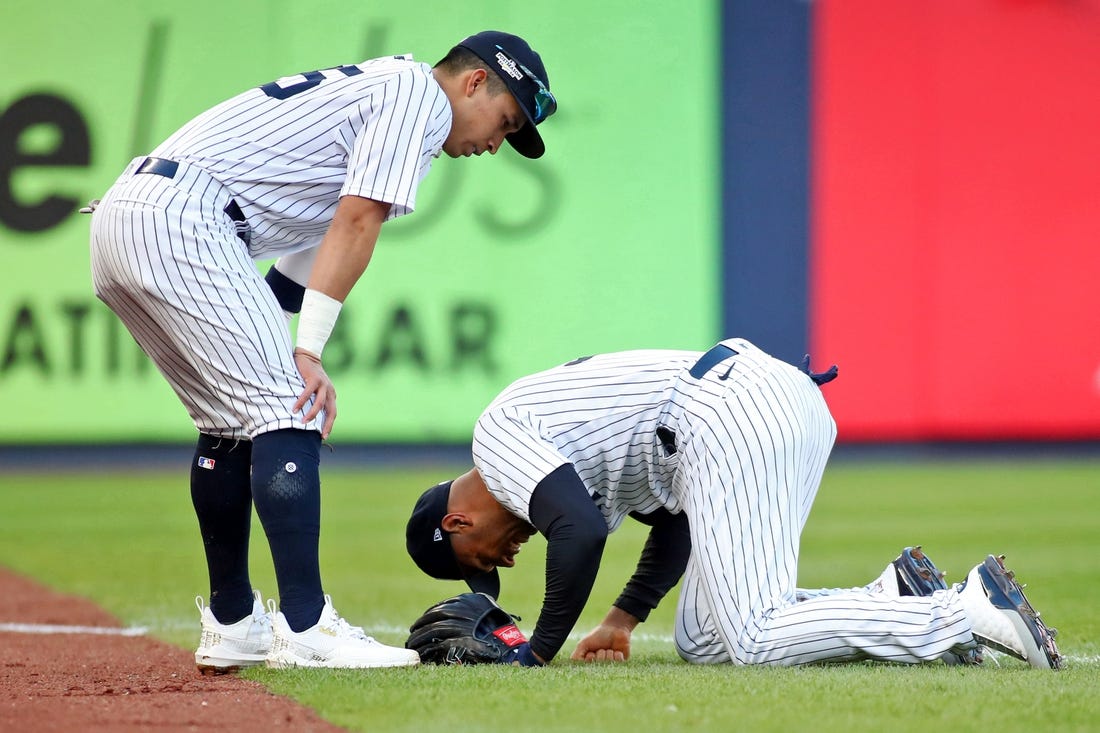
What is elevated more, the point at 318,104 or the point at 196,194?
the point at 318,104

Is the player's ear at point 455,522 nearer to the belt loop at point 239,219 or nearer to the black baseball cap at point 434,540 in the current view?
the black baseball cap at point 434,540

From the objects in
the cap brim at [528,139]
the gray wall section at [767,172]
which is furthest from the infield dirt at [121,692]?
the gray wall section at [767,172]

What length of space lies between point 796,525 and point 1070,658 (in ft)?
2.77

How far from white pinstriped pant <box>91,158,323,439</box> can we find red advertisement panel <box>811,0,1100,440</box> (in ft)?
30.3

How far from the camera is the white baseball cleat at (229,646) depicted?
11.0 feet

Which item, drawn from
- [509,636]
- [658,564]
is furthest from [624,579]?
[509,636]

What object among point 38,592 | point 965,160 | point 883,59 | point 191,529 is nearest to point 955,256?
point 965,160

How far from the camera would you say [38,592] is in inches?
217

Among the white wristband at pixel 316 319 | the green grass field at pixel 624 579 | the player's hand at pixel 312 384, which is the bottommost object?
the green grass field at pixel 624 579

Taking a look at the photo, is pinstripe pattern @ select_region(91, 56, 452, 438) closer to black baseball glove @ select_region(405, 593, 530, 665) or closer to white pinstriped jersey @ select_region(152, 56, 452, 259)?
white pinstriped jersey @ select_region(152, 56, 452, 259)

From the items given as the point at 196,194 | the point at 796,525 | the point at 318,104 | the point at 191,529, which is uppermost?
the point at 318,104

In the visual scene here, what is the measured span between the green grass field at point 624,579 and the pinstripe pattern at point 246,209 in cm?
68

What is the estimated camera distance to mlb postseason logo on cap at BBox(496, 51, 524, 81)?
3338 millimetres

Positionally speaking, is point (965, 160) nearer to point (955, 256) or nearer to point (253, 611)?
point (955, 256)
